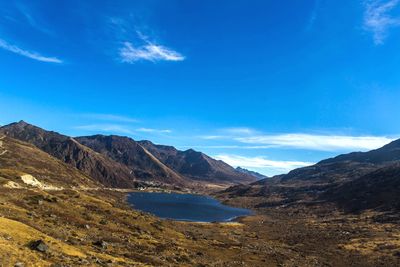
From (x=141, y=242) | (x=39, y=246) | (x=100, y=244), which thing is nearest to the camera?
(x=39, y=246)

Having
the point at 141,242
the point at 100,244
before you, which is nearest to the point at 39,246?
the point at 100,244

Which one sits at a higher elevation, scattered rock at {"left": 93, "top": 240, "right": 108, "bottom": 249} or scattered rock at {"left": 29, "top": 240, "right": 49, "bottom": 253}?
scattered rock at {"left": 29, "top": 240, "right": 49, "bottom": 253}

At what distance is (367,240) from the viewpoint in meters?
136

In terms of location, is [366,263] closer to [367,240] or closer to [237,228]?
[367,240]

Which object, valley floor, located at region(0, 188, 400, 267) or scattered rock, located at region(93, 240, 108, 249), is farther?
scattered rock, located at region(93, 240, 108, 249)

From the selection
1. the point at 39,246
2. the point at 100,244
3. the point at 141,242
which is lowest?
the point at 141,242

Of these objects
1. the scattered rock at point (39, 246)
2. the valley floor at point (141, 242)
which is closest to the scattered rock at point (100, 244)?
the valley floor at point (141, 242)

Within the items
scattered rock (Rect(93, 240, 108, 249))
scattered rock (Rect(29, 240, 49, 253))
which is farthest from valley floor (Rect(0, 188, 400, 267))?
scattered rock (Rect(29, 240, 49, 253))

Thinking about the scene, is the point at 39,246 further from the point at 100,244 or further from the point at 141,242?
the point at 141,242

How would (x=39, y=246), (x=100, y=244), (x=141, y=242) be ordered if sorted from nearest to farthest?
(x=39, y=246) < (x=100, y=244) < (x=141, y=242)

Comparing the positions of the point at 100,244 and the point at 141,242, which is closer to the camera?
the point at 100,244

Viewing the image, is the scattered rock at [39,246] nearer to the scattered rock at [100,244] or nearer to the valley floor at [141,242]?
the valley floor at [141,242]

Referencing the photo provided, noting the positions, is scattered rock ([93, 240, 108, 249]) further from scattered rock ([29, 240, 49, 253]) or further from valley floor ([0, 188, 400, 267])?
scattered rock ([29, 240, 49, 253])

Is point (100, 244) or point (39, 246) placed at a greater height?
point (39, 246)
